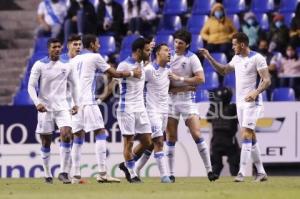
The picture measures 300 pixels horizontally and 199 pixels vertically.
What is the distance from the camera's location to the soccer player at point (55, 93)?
788 inches

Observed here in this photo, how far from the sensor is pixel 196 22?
29.5m

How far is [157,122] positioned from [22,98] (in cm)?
815

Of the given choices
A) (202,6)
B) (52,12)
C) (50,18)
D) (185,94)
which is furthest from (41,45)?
(185,94)

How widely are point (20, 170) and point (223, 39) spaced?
596cm

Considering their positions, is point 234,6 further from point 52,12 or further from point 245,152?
point 245,152

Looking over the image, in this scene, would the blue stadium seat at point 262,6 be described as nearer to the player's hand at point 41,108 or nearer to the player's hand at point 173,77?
the player's hand at point 173,77

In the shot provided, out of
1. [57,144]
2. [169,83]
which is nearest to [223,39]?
[57,144]

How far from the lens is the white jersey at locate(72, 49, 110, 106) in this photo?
19766 millimetres

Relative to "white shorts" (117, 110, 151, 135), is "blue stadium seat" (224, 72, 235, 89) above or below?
above

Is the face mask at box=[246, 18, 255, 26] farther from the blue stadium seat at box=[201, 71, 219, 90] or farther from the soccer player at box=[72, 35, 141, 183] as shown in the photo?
the soccer player at box=[72, 35, 141, 183]

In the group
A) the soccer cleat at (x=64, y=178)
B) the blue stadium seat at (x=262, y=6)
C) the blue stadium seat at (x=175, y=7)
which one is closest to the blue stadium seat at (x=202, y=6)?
the blue stadium seat at (x=175, y=7)

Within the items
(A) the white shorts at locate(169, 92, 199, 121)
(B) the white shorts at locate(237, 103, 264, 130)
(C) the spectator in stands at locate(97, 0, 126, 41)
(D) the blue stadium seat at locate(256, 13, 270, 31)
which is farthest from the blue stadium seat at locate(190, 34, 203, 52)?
(B) the white shorts at locate(237, 103, 264, 130)

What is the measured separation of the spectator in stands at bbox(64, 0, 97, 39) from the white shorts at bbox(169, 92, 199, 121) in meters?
8.50

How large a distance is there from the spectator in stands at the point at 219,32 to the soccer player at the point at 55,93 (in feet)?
27.0
